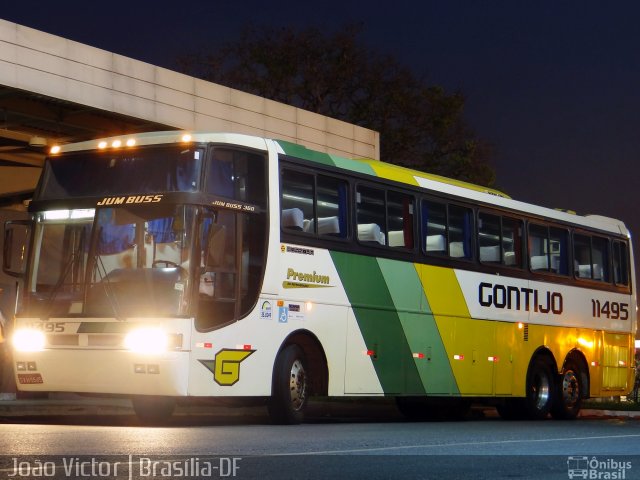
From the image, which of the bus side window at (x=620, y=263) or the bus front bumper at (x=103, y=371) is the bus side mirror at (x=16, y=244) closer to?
the bus front bumper at (x=103, y=371)

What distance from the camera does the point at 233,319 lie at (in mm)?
15766

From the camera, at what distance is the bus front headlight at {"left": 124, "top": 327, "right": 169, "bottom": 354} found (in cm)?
1522

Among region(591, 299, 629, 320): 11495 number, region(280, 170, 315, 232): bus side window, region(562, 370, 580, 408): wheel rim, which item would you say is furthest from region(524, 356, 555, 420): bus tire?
region(280, 170, 315, 232): bus side window

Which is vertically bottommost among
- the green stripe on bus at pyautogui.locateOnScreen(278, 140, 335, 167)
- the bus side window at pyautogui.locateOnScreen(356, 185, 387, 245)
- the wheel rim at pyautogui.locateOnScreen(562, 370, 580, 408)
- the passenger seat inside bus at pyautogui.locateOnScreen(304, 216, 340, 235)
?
the wheel rim at pyautogui.locateOnScreen(562, 370, 580, 408)

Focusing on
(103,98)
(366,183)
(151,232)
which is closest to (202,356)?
(151,232)

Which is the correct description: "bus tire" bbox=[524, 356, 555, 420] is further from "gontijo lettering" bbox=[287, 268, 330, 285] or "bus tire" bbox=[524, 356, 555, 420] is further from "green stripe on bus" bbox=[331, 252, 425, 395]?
"gontijo lettering" bbox=[287, 268, 330, 285]

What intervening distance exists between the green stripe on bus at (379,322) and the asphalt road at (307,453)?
2590 millimetres

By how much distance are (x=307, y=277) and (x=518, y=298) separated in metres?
6.49

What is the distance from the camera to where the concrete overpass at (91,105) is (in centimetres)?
2348

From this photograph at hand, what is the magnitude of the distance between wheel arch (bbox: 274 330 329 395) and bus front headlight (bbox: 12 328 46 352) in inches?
135

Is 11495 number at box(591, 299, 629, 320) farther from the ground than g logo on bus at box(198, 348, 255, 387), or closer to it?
farther from the ground

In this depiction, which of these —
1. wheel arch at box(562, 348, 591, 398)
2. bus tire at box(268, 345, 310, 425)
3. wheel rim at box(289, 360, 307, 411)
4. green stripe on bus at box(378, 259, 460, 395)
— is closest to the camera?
bus tire at box(268, 345, 310, 425)

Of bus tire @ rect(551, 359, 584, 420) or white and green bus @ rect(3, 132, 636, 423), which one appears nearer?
white and green bus @ rect(3, 132, 636, 423)

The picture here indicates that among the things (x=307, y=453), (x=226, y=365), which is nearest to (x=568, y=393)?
(x=226, y=365)
